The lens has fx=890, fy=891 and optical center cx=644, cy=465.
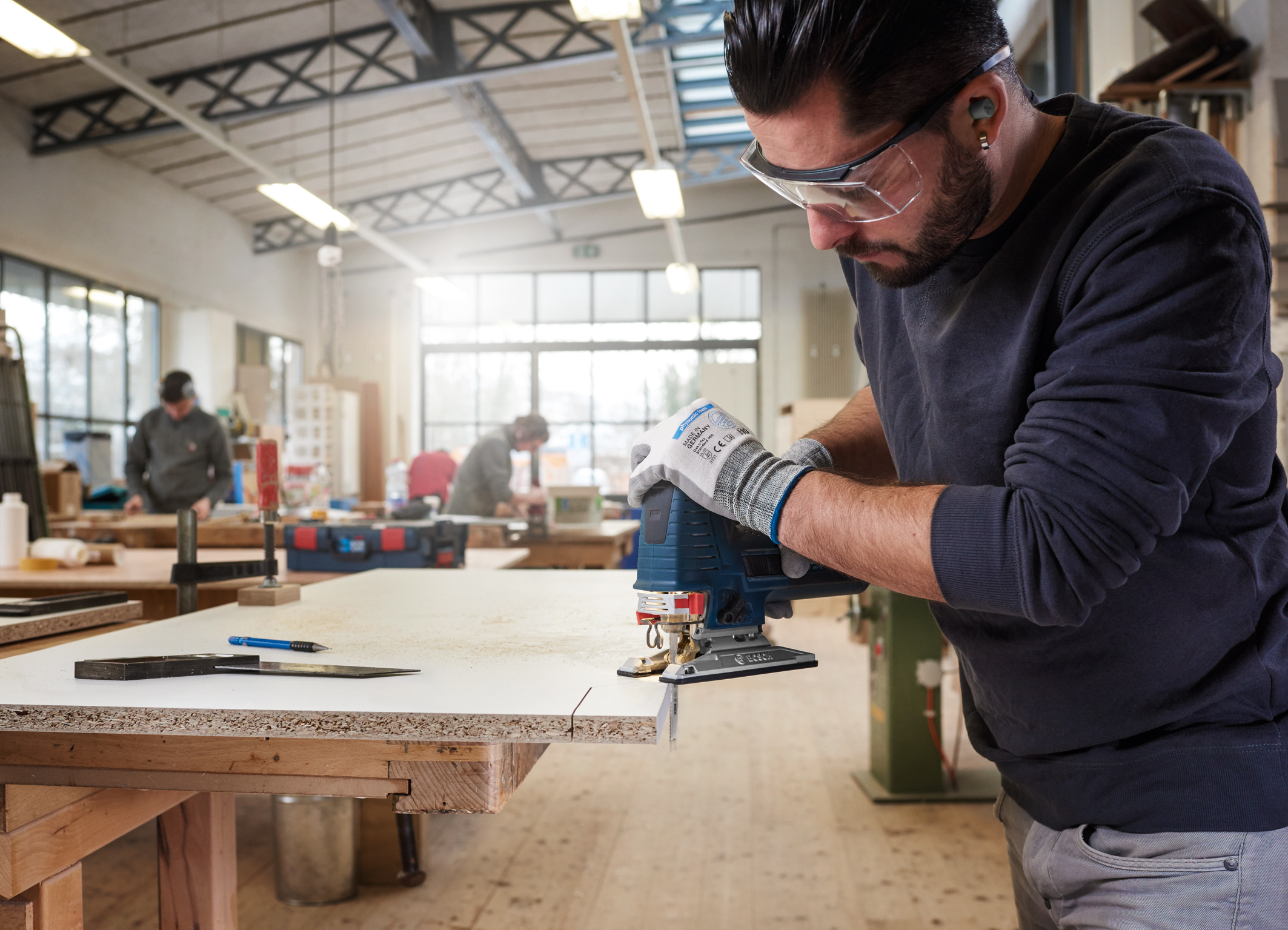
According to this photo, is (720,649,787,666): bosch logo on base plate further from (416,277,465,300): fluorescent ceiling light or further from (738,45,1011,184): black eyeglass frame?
(416,277,465,300): fluorescent ceiling light

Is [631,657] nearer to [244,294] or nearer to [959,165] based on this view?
[959,165]

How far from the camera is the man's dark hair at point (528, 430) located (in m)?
5.01

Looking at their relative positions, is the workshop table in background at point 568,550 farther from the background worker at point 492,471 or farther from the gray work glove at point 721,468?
the gray work glove at point 721,468

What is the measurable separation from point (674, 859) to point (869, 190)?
207cm

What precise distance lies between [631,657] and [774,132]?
0.59 metres

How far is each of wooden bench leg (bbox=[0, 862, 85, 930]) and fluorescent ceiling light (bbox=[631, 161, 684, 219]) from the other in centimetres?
495

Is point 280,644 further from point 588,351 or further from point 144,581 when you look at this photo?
point 588,351

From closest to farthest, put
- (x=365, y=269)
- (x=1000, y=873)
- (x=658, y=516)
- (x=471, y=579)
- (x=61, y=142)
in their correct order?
(x=658, y=516) → (x=471, y=579) → (x=1000, y=873) → (x=61, y=142) → (x=365, y=269)

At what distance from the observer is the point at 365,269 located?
38.1 feet

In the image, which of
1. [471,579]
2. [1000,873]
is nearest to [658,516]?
[471,579]

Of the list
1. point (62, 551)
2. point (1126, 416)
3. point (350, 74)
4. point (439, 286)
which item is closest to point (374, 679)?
point (1126, 416)

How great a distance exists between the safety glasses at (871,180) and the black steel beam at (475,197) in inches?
363

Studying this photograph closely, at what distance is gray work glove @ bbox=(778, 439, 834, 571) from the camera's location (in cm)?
97

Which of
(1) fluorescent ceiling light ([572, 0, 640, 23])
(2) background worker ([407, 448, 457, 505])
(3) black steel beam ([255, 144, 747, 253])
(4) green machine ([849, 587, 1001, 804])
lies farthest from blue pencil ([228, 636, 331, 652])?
(3) black steel beam ([255, 144, 747, 253])
